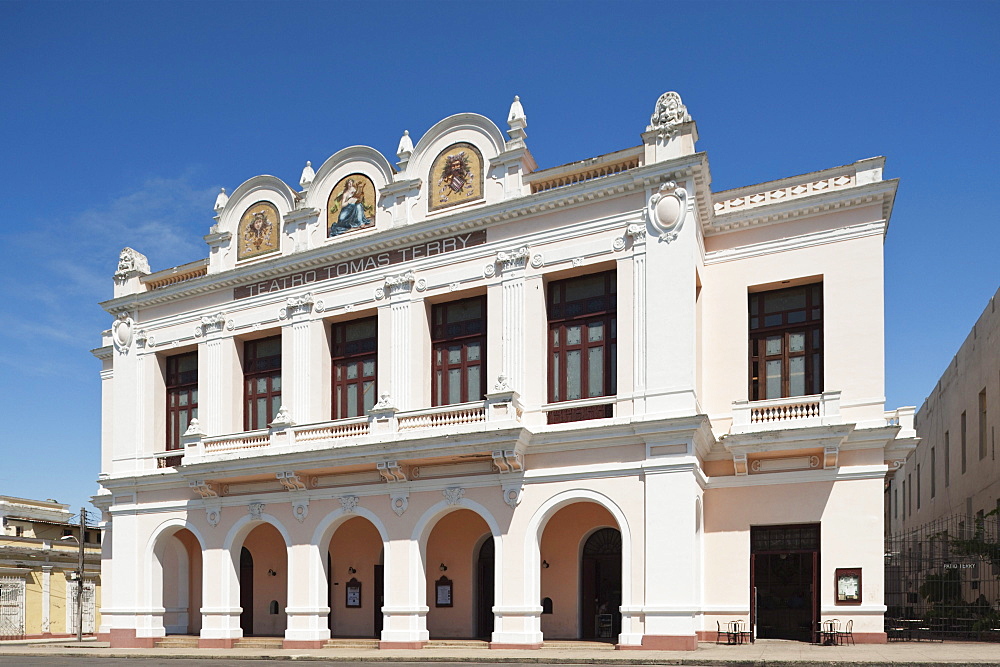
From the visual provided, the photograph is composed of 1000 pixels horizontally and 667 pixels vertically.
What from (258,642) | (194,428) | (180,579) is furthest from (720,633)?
(180,579)

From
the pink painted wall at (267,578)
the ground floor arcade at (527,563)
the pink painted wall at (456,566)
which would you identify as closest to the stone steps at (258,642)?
the ground floor arcade at (527,563)

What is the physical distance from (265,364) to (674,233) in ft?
A: 43.8

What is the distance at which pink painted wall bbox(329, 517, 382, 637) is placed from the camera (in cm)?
2730

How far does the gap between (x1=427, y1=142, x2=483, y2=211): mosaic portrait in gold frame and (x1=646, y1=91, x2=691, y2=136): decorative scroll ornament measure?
4.78 metres

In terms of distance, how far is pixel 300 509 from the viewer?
85.6ft

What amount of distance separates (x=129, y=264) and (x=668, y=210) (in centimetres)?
1878

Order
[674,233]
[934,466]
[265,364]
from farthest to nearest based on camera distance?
1. [934,466]
2. [265,364]
3. [674,233]

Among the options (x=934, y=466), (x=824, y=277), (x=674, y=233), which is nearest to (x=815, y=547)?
(x=824, y=277)

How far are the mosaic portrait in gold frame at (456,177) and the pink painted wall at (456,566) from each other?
8267 millimetres

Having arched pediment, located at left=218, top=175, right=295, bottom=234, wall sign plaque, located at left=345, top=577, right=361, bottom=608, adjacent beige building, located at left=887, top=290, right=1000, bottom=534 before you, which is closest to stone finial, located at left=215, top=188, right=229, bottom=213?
arched pediment, located at left=218, top=175, right=295, bottom=234

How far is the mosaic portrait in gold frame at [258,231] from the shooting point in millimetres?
28922

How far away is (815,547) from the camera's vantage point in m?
22.2

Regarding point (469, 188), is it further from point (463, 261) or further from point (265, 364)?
point (265, 364)

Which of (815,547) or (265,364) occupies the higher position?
(265,364)
